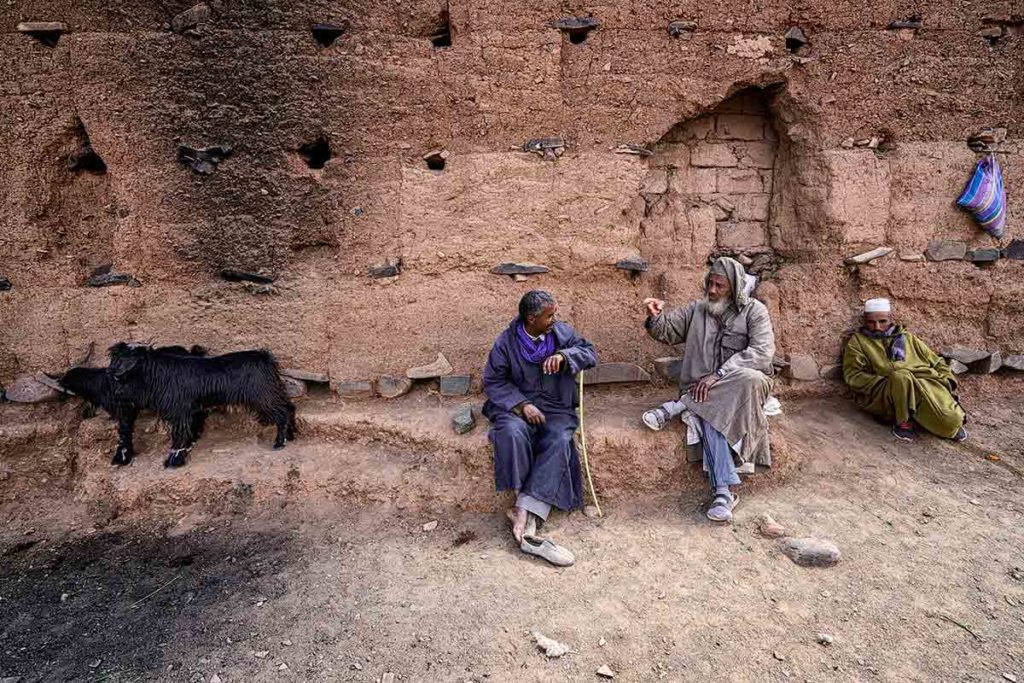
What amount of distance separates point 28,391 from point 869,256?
20.5ft

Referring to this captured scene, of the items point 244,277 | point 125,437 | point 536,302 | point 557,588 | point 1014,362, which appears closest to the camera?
point 557,588

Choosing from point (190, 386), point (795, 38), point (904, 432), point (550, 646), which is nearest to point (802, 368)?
point (904, 432)

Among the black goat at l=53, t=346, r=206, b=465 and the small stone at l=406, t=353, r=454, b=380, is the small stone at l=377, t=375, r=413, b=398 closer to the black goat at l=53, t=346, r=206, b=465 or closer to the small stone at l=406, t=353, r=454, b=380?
the small stone at l=406, t=353, r=454, b=380

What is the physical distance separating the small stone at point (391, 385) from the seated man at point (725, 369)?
1816mm

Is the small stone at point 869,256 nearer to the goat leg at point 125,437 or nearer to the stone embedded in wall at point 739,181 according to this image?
the stone embedded in wall at point 739,181

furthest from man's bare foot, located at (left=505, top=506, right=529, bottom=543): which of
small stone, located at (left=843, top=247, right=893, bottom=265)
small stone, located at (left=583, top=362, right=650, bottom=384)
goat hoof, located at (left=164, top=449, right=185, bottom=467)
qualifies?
small stone, located at (left=843, top=247, right=893, bottom=265)

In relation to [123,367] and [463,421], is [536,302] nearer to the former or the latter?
[463,421]

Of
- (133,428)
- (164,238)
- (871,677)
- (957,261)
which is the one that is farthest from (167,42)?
(957,261)

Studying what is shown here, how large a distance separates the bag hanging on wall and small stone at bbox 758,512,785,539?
10.1ft

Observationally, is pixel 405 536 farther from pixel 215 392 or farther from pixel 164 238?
pixel 164 238

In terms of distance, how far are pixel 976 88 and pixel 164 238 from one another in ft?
19.8

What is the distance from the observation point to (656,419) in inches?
135

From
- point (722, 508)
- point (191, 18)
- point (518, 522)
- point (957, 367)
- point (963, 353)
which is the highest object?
point (191, 18)

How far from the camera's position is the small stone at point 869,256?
4141mm
